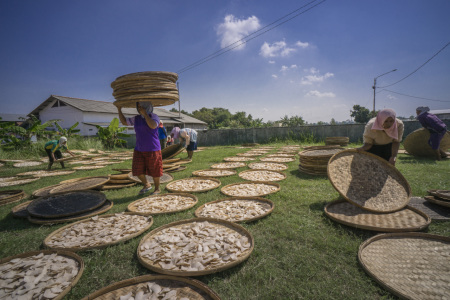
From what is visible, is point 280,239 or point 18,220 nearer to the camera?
point 280,239

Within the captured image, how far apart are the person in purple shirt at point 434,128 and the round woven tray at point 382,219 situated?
448 centimetres

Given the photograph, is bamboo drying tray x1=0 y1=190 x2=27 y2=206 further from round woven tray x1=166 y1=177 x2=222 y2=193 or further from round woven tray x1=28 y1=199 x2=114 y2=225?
round woven tray x1=166 y1=177 x2=222 y2=193

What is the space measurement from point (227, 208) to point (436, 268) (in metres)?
1.78

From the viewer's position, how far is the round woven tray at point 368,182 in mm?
2133

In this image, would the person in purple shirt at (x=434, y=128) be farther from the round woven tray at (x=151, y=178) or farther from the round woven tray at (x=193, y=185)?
the round woven tray at (x=151, y=178)

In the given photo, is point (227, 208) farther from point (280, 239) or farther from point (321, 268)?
point (321, 268)

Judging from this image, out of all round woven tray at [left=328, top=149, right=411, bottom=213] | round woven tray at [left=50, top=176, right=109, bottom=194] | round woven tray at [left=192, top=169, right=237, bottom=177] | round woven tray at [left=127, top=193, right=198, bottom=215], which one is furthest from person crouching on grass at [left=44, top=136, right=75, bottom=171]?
round woven tray at [left=328, top=149, right=411, bottom=213]

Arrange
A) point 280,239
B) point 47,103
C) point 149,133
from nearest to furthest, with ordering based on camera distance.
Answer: point 280,239, point 149,133, point 47,103

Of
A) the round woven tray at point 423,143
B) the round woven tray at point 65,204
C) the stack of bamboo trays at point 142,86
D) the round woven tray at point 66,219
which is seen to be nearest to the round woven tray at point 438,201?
the stack of bamboo trays at point 142,86

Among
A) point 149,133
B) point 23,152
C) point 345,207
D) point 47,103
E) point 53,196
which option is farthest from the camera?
point 47,103

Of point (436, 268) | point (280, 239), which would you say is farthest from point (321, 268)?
point (436, 268)

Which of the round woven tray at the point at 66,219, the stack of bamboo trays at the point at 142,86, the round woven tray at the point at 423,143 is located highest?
the stack of bamboo trays at the point at 142,86

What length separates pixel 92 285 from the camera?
1375 millimetres

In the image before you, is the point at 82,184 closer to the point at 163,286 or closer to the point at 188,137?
the point at 163,286
